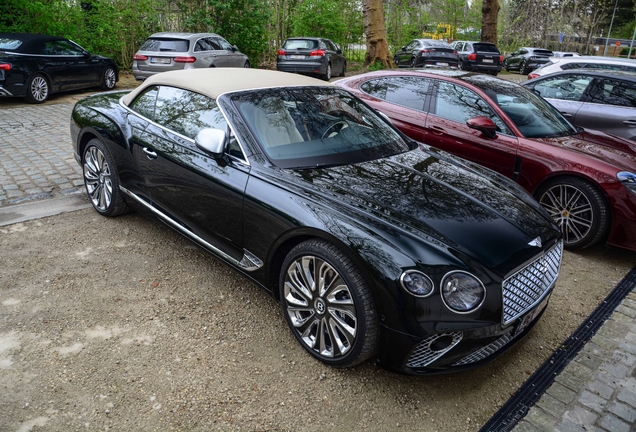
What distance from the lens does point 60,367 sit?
3023mm

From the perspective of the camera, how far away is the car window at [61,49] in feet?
37.0

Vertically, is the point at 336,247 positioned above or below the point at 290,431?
above

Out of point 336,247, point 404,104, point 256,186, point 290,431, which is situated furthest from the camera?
point 404,104

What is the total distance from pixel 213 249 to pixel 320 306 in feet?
3.62

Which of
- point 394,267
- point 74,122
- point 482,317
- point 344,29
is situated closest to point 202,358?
point 394,267

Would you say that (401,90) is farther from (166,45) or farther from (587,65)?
(166,45)

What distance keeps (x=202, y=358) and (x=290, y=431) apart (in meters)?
0.81

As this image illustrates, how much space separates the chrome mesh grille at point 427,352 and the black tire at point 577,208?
2.62m

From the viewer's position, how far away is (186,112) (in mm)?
4113

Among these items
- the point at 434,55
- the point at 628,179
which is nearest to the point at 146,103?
the point at 628,179

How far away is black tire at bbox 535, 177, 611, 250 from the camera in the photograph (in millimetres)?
4707

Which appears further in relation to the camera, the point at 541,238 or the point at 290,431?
the point at 541,238

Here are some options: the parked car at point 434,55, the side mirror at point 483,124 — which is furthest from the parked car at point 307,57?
the side mirror at point 483,124

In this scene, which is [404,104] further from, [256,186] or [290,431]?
[290,431]
